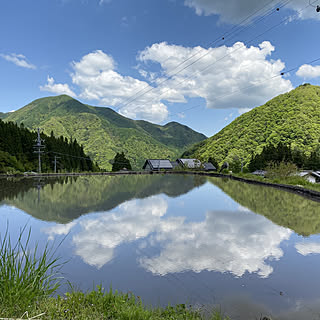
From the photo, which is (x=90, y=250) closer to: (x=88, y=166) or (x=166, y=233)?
(x=166, y=233)

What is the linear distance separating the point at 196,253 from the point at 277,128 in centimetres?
8832

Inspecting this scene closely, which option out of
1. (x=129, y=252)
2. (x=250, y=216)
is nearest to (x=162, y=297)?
(x=129, y=252)

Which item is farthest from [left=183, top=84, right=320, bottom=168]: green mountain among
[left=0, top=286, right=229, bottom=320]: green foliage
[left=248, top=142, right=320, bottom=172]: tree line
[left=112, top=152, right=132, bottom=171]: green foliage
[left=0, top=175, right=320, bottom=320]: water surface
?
[left=0, top=286, right=229, bottom=320]: green foliage

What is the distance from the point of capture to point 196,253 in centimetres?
606

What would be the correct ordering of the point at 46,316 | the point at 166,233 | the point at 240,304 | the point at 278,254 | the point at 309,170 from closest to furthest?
the point at 46,316 < the point at 240,304 < the point at 278,254 < the point at 166,233 < the point at 309,170

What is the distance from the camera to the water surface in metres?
4.04

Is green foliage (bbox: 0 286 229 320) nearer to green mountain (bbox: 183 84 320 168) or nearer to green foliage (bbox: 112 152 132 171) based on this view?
green foliage (bbox: 112 152 132 171)

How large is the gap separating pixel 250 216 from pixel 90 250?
7015mm

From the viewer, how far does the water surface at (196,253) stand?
13.3 ft

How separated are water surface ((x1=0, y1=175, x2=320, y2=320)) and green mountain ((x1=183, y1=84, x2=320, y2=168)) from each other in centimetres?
6519

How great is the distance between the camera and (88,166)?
63.2 m

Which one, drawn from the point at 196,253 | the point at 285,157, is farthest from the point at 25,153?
the point at 285,157

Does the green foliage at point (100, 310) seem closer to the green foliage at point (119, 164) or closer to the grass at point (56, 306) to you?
the grass at point (56, 306)

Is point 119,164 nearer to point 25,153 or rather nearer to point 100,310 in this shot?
point 25,153
